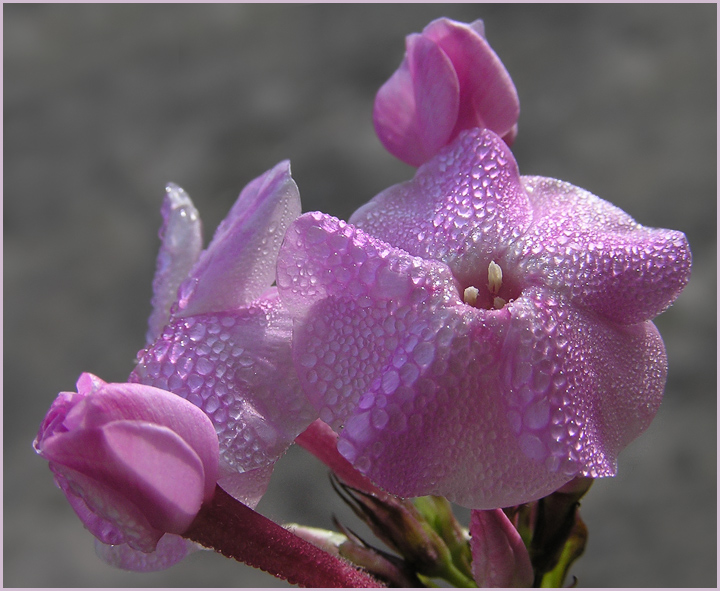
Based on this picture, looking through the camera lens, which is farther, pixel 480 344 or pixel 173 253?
pixel 173 253

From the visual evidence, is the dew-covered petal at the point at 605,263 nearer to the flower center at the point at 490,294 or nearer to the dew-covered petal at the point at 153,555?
A: the flower center at the point at 490,294

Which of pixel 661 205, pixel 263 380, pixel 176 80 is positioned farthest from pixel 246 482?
pixel 176 80

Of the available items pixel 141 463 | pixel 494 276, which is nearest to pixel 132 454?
pixel 141 463

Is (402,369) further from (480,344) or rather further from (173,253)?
(173,253)

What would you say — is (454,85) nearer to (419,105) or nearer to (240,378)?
(419,105)

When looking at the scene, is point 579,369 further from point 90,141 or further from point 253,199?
point 90,141

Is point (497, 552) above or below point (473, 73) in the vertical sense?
below
